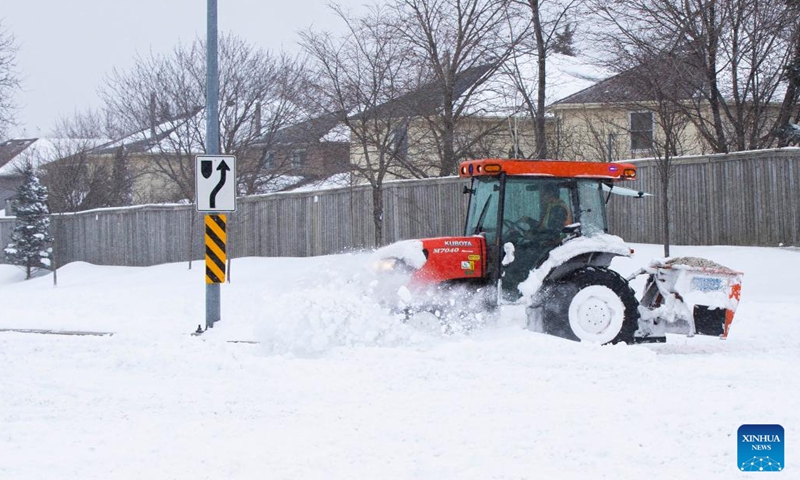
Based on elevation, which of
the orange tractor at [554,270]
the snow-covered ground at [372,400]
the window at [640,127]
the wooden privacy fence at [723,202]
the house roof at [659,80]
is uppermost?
the house roof at [659,80]

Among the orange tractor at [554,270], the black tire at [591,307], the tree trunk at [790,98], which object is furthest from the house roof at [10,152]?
the black tire at [591,307]

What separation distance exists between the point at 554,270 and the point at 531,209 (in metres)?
0.78

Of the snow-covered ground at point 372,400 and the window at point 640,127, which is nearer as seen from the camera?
the snow-covered ground at point 372,400

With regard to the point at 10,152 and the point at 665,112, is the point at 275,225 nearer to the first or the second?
the point at 665,112

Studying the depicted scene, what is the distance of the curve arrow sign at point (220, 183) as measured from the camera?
12.4 meters

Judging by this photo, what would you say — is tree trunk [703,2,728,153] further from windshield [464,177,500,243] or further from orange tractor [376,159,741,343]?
windshield [464,177,500,243]

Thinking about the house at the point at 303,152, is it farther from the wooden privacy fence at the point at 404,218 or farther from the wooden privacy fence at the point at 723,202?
the wooden privacy fence at the point at 723,202

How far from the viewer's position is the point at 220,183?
12.4 meters

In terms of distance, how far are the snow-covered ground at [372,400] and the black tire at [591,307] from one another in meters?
0.50

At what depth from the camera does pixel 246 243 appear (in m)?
27.5

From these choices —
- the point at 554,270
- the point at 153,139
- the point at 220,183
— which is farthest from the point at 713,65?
the point at 153,139

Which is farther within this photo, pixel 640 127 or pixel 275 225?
pixel 275 225

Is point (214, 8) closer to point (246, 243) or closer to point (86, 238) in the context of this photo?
point (246, 243)

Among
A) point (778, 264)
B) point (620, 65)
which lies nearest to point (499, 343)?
point (778, 264)
